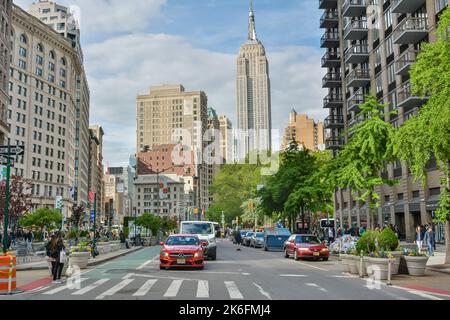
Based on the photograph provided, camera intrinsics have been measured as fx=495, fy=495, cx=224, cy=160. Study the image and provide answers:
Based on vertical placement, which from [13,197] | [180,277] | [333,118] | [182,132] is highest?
[182,132]

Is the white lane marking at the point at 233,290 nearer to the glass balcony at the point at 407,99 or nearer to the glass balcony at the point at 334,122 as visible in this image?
the glass balcony at the point at 407,99

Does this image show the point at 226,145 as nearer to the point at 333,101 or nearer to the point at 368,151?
the point at 333,101

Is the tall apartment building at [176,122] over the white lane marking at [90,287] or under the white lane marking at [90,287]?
over

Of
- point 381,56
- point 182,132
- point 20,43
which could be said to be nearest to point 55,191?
point 20,43

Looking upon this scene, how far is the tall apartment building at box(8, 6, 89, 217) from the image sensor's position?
319 feet

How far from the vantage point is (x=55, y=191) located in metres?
107

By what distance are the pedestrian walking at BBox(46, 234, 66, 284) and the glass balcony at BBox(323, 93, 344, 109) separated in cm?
5366

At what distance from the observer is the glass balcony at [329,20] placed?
67375 mm

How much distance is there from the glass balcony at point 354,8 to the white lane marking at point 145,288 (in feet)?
162

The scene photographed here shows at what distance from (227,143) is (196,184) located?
27.2 m

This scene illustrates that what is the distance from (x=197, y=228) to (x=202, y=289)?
1527 centimetres

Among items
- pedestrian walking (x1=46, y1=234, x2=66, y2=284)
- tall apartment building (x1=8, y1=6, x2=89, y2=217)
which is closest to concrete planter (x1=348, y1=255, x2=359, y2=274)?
pedestrian walking (x1=46, y1=234, x2=66, y2=284)

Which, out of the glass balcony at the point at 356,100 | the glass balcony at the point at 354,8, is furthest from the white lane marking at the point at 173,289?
the glass balcony at the point at 354,8
